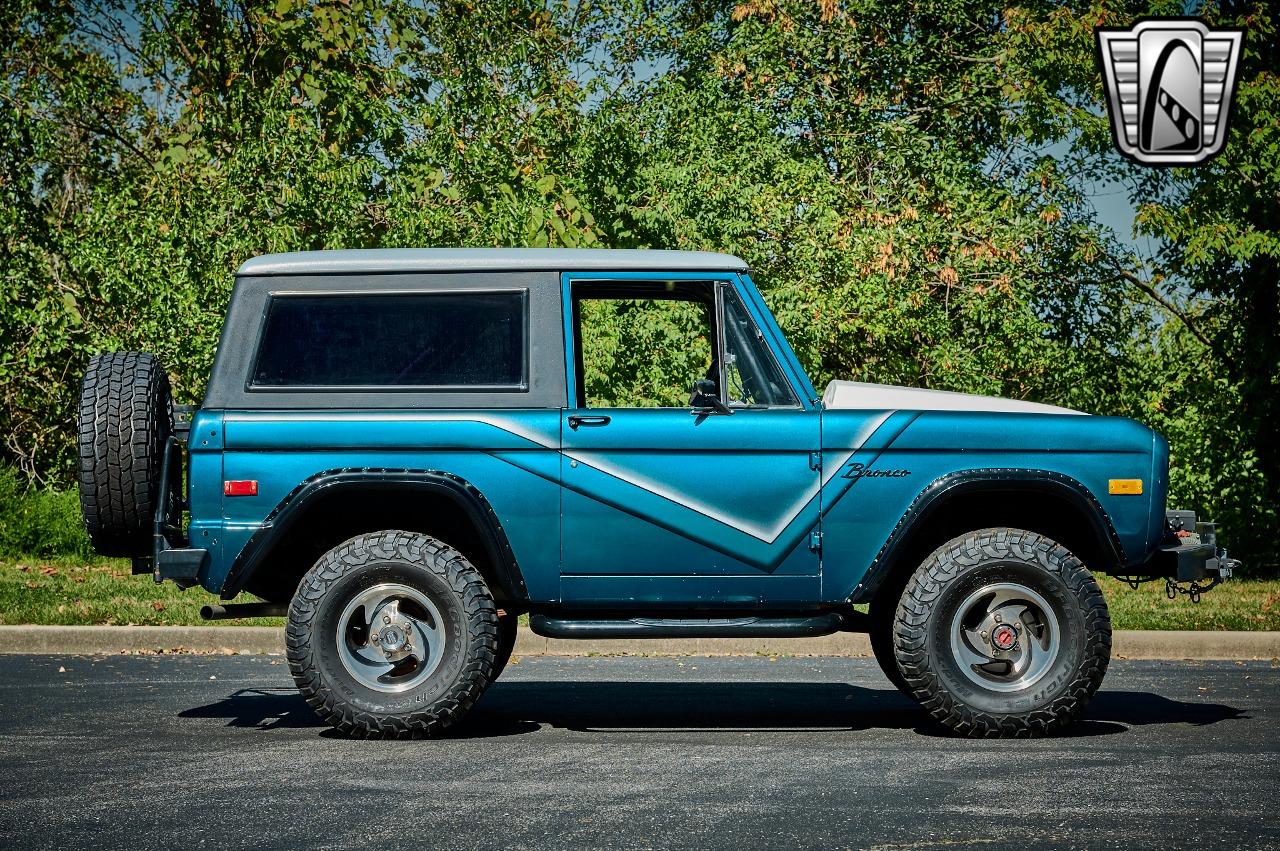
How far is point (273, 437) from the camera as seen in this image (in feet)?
21.9

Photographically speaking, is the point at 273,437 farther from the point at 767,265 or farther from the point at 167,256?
the point at 767,265

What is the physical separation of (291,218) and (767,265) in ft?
17.2

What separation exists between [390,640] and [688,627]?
139 centimetres

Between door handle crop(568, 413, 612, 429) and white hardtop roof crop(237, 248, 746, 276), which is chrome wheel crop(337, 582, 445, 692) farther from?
white hardtop roof crop(237, 248, 746, 276)

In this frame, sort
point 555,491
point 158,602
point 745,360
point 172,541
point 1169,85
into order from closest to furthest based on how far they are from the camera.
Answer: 1. point 555,491
2. point 172,541
3. point 745,360
4. point 158,602
5. point 1169,85

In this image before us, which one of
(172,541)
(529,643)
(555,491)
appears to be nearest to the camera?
(555,491)

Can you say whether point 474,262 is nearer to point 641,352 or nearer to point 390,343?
point 390,343

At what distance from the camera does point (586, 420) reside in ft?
22.0

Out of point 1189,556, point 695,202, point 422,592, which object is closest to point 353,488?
point 422,592

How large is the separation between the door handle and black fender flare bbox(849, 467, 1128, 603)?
56.0 inches

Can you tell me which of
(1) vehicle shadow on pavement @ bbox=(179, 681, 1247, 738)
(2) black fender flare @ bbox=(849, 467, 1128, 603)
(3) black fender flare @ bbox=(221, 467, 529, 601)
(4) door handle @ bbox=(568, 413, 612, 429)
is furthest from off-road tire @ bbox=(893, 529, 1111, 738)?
(3) black fender flare @ bbox=(221, 467, 529, 601)

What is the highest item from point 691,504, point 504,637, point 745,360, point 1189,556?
point 745,360

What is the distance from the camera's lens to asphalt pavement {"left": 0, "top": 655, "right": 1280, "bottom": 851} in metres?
4.96

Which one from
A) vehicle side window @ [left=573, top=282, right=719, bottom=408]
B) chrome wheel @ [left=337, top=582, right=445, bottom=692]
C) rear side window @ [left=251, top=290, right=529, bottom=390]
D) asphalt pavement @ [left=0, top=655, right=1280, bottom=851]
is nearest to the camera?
asphalt pavement @ [left=0, top=655, right=1280, bottom=851]
